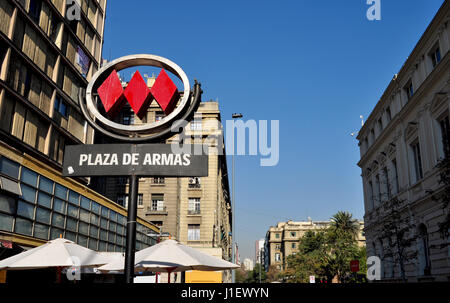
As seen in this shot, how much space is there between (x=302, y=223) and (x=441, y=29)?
408 ft

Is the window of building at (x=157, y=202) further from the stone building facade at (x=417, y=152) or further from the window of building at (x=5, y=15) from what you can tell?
Answer: the window of building at (x=5, y=15)

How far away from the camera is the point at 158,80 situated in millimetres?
6473

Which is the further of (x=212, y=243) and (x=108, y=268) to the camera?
(x=212, y=243)

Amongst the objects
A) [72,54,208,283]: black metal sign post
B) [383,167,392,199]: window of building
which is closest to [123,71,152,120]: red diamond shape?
[72,54,208,283]: black metal sign post

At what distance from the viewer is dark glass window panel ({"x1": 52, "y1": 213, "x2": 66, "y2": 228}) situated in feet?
68.1

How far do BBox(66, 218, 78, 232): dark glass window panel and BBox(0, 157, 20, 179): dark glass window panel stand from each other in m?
5.32

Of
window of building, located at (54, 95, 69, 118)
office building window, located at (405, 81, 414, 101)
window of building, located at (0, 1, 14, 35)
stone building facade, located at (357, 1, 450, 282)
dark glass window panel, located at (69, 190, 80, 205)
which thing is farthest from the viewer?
office building window, located at (405, 81, 414, 101)

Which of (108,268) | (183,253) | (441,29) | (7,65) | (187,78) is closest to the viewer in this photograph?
(187,78)

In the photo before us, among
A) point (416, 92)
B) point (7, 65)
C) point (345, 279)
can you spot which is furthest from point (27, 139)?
point (345, 279)

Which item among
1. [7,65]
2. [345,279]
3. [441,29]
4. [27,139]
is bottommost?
[345,279]

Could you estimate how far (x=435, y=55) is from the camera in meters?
24.7

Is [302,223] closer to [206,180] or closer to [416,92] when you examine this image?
[206,180]

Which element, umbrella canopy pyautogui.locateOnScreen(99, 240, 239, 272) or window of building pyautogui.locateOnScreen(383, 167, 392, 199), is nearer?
umbrella canopy pyautogui.locateOnScreen(99, 240, 239, 272)

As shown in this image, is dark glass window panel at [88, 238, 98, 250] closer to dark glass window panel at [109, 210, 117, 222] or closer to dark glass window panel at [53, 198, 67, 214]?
dark glass window panel at [109, 210, 117, 222]
